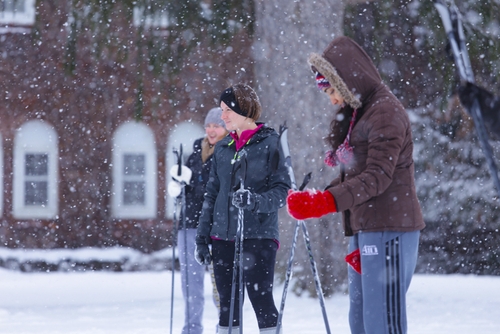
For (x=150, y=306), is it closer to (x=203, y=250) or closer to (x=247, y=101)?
(x=203, y=250)

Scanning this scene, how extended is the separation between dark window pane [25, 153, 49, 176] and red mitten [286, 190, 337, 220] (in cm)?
965

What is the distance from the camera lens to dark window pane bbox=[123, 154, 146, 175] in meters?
11.9

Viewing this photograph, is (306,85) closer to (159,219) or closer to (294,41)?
(294,41)

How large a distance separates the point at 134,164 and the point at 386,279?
934 centimetres

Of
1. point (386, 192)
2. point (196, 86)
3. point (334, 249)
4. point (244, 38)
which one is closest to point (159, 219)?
point (196, 86)

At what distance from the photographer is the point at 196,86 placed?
37.6 ft

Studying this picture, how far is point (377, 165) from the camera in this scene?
292 cm

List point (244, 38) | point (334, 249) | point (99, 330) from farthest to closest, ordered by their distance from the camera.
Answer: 1. point (244, 38)
2. point (334, 249)
3. point (99, 330)

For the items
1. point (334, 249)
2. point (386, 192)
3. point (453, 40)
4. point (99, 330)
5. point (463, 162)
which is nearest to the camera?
point (453, 40)

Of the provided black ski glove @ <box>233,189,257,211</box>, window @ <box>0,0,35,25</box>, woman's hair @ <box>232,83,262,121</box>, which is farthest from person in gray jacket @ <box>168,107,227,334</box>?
window @ <box>0,0,35,25</box>

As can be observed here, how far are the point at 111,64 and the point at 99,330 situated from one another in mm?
5712

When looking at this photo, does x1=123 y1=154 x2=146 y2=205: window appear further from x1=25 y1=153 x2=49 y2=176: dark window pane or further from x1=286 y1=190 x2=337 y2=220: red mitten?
x1=286 y1=190 x2=337 y2=220: red mitten

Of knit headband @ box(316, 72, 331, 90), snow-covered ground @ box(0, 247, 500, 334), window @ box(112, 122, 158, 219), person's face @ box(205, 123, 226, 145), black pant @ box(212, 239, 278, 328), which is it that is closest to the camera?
knit headband @ box(316, 72, 331, 90)

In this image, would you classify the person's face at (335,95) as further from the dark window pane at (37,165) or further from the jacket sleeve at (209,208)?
the dark window pane at (37,165)
